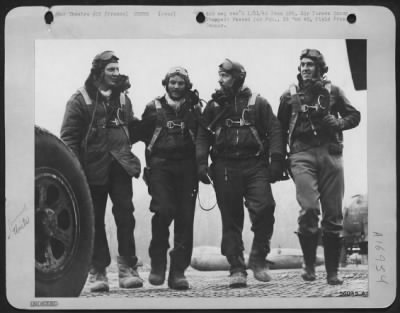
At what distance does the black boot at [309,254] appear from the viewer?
182 cm

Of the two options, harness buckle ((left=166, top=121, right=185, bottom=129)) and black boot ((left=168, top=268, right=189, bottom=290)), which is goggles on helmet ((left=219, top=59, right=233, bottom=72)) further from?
black boot ((left=168, top=268, right=189, bottom=290))

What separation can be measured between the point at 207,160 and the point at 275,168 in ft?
0.74

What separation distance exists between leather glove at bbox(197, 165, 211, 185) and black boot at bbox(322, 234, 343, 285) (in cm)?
43

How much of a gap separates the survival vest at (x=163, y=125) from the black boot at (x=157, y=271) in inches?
14.5

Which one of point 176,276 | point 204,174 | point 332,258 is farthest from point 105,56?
point 332,258

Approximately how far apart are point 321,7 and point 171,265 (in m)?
0.99

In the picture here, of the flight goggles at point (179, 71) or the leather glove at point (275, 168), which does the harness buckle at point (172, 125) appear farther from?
the leather glove at point (275, 168)

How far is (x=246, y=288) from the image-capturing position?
1812mm

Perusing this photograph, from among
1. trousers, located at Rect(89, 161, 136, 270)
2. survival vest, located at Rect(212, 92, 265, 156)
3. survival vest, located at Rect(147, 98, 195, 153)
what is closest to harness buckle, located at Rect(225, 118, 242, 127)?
survival vest, located at Rect(212, 92, 265, 156)

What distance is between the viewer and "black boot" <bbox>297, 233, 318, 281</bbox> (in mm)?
1816

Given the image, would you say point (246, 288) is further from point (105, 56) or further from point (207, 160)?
point (105, 56)

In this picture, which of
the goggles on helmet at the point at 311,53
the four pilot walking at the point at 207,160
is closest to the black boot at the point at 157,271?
the four pilot walking at the point at 207,160

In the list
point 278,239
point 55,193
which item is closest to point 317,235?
point 278,239

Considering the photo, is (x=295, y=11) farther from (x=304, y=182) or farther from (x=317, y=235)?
(x=317, y=235)
